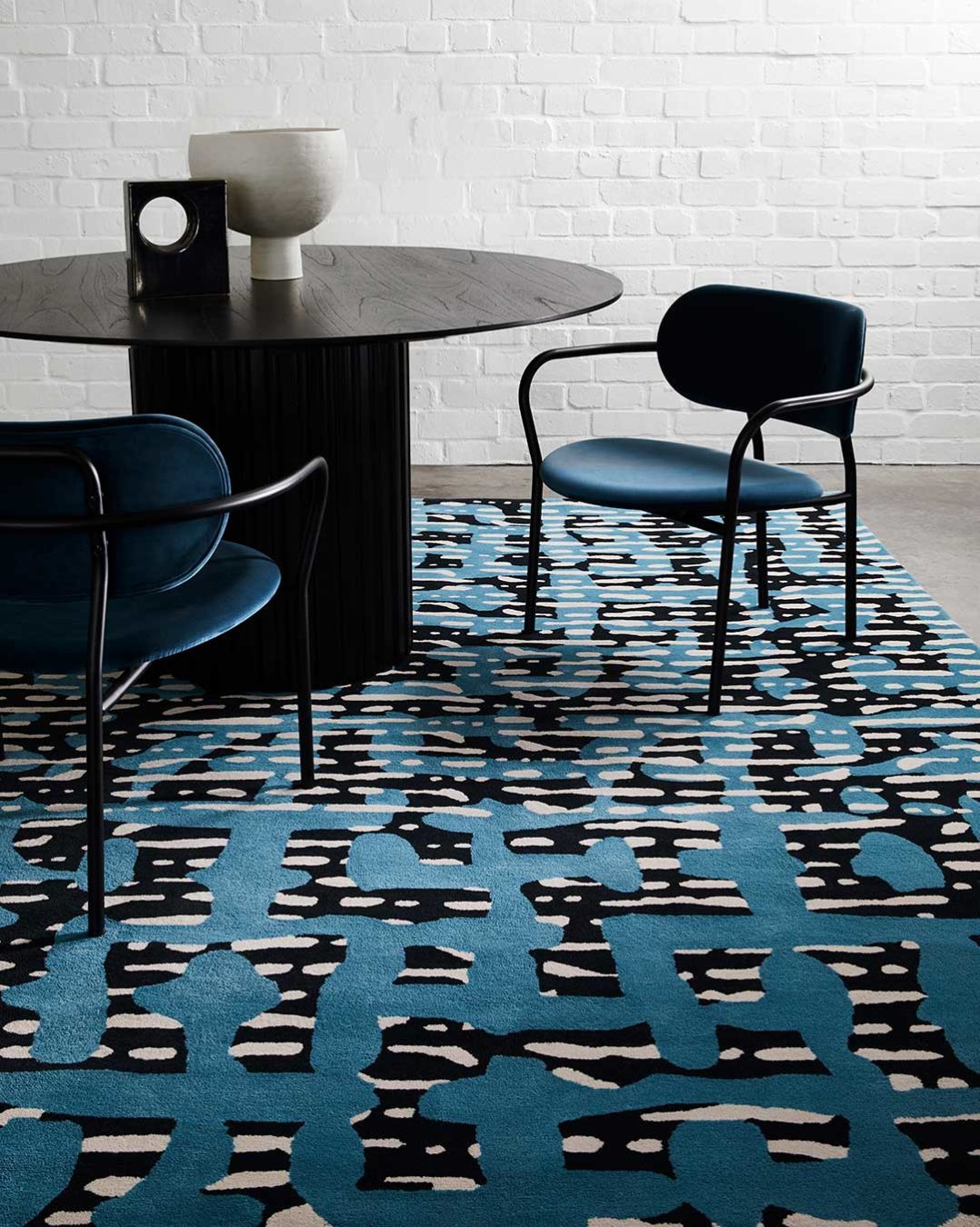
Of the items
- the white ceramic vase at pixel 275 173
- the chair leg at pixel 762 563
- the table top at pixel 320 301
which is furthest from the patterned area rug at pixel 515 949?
the white ceramic vase at pixel 275 173

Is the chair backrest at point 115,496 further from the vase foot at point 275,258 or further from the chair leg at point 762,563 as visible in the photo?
the chair leg at point 762,563

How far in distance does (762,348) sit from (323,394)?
101 centimetres

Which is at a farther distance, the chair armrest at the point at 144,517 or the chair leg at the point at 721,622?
the chair leg at the point at 721,622

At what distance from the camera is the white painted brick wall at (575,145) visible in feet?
14.2

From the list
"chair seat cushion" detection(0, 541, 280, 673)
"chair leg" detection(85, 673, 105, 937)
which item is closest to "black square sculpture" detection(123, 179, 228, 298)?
"chair seat cushion" detection(0, 541, 280, 673)

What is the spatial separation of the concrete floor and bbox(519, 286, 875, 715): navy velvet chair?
52 cm

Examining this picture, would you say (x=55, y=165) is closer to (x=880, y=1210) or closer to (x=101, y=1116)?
(x=101, y=1116)

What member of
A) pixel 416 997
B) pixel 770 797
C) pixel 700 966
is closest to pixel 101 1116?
pixel 416 997

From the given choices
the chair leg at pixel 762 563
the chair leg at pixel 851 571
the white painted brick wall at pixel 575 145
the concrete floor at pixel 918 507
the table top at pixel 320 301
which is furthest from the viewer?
the white painted brick wall at pixel 575 145

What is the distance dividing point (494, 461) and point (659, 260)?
33.0 inches

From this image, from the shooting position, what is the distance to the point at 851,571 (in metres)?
3.11

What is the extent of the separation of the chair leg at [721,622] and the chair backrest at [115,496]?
1116 mm

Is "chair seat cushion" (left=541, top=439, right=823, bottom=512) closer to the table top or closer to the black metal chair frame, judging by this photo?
the black metal chair frame

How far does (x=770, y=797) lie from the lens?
2.46 metres
